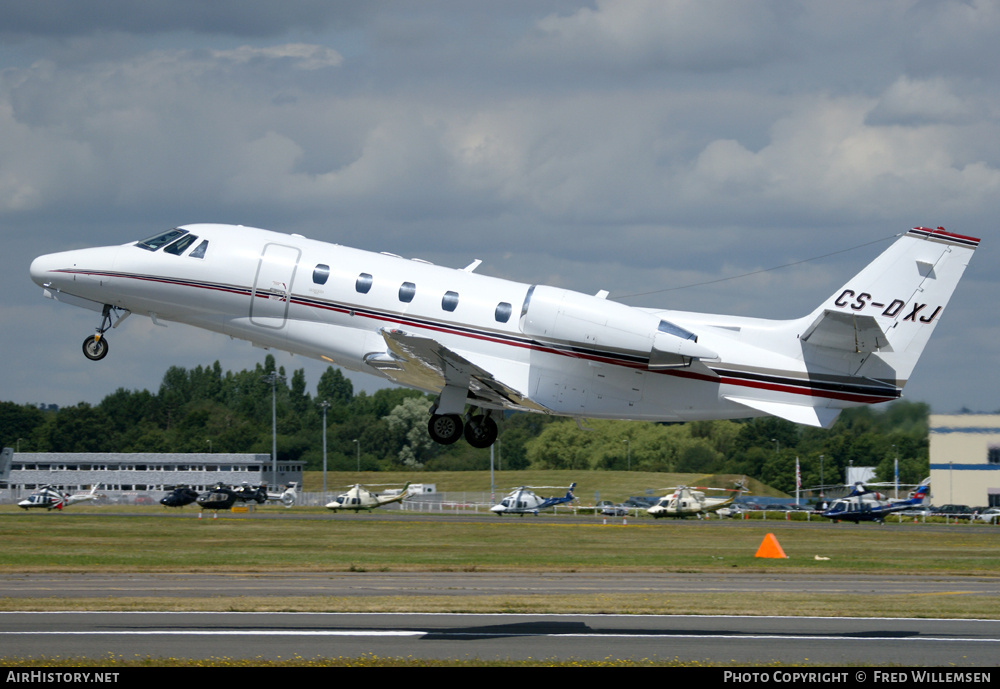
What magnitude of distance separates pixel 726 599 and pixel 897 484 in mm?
46680

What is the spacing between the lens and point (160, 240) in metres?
25.4

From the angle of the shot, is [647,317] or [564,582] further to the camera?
[564,582]

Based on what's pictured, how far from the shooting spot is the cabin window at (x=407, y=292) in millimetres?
23375

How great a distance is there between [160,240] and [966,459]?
37299 mm

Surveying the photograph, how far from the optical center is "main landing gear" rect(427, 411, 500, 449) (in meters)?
24.2

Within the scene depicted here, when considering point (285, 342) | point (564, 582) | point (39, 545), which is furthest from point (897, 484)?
point (285, 342)

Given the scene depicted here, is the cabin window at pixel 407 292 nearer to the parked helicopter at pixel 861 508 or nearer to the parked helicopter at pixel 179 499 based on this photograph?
the parked helicopter at pixel 861 508

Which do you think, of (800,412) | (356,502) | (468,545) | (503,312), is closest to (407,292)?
(503,312)

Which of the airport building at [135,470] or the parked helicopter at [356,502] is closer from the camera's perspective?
the parked helicopter at [356,502]

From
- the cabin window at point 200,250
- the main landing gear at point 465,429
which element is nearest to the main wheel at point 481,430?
the main landing gear at point 465,429

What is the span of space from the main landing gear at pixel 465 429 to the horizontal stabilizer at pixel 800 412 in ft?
19.1

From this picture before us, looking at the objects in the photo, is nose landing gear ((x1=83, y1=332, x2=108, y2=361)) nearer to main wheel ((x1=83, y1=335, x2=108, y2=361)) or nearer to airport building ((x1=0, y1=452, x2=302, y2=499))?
main wheel ((x1=83, y1=335, x2=108, y2=361))

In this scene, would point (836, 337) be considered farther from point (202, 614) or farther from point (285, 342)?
point (202, 614)

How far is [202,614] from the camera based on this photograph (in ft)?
75.4
